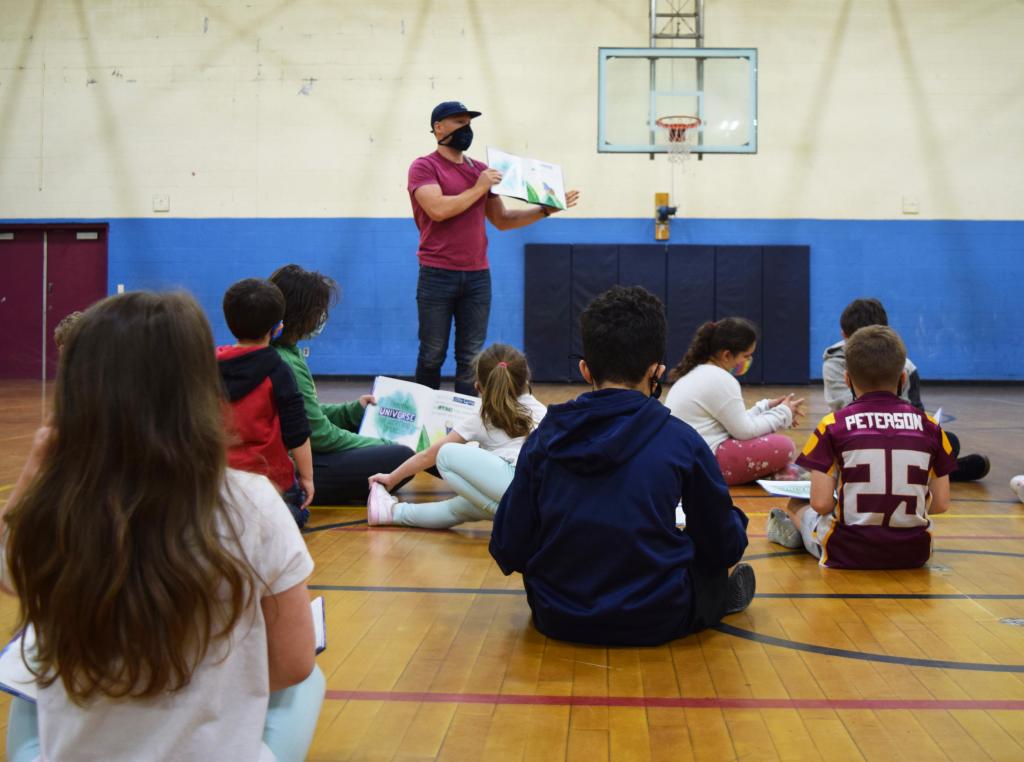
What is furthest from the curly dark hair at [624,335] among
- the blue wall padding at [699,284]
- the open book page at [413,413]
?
the blue wall padding at [699,284]

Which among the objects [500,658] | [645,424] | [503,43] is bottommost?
[500,658]

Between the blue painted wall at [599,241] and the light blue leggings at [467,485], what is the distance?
735cm

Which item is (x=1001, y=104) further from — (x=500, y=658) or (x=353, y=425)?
(x=500, y=658)

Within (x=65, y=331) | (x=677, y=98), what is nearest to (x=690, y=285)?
(x=677, y=98)

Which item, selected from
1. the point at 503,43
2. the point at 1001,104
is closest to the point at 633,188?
the point at 503,43

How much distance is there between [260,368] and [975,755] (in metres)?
2.14

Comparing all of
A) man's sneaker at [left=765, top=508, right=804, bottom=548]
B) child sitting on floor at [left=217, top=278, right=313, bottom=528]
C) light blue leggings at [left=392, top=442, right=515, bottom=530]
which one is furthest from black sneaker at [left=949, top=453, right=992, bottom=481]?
child sitting on floor at [left=217, top=278, right=313, bottom=528]

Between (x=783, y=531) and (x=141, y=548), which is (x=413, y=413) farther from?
(x=141, y=548)

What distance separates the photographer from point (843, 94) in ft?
33.7

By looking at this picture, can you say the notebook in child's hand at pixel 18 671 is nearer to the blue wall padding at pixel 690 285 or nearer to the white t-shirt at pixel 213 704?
the white t-shirt at pixel 213 704

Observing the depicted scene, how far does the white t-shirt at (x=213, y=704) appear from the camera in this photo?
110cm

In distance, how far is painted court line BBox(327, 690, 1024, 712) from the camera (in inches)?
69.7

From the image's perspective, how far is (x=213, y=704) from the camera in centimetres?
112

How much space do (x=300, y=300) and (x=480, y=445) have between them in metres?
0.85
